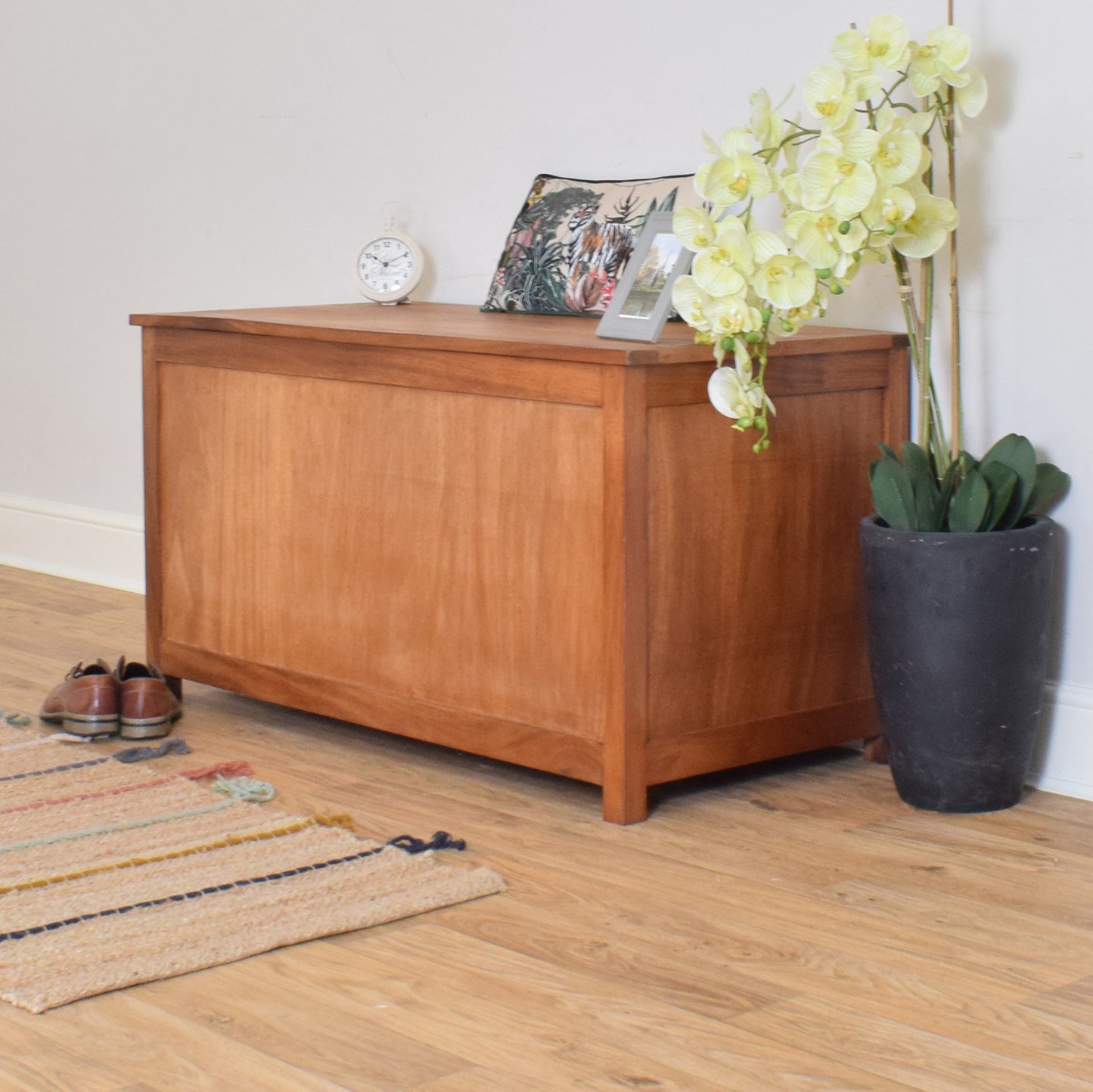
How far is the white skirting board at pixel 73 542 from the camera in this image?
3775mm

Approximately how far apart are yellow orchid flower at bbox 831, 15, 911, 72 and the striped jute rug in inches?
42.6

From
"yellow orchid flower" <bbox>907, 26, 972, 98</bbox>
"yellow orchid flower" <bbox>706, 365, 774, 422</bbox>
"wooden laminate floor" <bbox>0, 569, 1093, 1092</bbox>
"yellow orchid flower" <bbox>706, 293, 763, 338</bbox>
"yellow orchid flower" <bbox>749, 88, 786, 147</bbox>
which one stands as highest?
"yellow orchid flower" <bbox>907, 26, 972, 98</bbox>

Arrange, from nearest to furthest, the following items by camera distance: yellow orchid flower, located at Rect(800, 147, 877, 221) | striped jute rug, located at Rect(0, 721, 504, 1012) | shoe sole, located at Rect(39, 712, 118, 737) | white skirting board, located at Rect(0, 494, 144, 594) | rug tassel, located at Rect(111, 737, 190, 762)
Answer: striped jute rug, located at Rect(0, 721, 504, 1012) < yellow orchid flower, located at Rect(800, 147, 877, 221) < rug tassel, located at Rect(111, 737, 190, 762) < shoe sole, located at Rect(39, 712, 118, 737) < white skirting board, located at Rect(0, 494, 144, 594)

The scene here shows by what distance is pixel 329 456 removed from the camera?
8.17 ft

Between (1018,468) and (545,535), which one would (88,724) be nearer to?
(545,535)

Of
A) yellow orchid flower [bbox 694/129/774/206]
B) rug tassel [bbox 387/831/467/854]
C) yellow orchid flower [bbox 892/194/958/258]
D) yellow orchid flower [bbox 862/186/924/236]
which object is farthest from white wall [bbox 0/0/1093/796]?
rug tassel [bbox 387/831/467/854]

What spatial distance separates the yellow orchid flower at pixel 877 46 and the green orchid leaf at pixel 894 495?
1.63 ft

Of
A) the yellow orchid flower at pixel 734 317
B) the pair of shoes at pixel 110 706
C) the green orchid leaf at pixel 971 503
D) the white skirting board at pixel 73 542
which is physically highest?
the yellow orchid flower at pixel 734 317

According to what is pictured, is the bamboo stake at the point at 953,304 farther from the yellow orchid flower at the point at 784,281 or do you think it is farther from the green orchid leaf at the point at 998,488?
the yellow orchid flower at the point at 784,281

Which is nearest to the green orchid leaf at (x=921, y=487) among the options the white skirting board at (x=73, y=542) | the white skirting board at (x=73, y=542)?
the white skirting board at (x=73, y=542)

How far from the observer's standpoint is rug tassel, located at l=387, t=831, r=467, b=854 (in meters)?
2.05

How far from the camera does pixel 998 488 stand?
6.98 ft

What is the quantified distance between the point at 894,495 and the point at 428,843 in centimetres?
74

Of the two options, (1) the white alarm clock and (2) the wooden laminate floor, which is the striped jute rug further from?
(1) the white alarm clock
